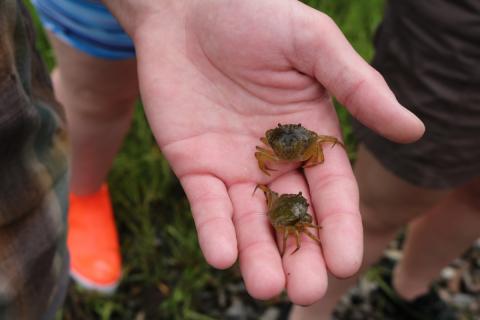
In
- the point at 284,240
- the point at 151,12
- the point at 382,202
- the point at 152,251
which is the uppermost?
the point at 151,12

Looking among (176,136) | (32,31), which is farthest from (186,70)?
(32,31)

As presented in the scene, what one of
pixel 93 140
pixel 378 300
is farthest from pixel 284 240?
pixel 378 300

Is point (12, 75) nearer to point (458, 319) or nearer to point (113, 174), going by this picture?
point (113, 174)

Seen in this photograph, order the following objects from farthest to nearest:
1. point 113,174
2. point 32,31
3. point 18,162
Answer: point 113,174 → point 32,31 → point 18,162

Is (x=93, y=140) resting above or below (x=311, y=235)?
below

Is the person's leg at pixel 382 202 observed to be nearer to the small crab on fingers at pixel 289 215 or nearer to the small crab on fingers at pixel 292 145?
the small crab on fingers at pixel 292 145

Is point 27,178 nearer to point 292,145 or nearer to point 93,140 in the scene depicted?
point 292,145
